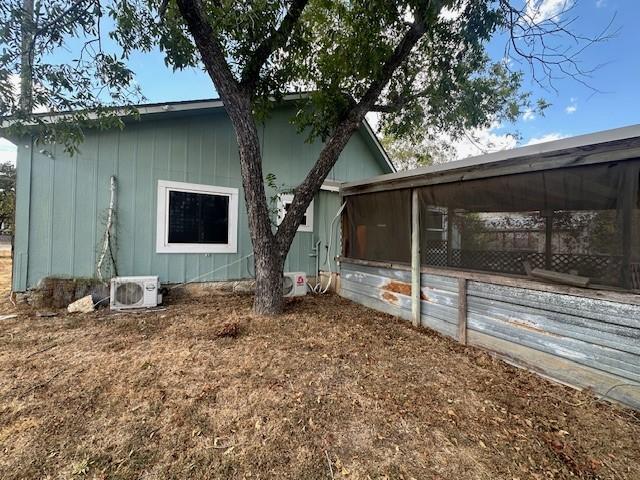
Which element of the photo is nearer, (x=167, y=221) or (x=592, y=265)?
(x=592, y=265)

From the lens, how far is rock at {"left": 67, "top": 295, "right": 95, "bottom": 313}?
4184 mm

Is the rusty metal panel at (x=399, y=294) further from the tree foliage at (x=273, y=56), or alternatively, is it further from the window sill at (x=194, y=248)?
the window sill at (x=194, y=248)

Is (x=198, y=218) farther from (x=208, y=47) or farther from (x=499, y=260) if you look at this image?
(x=499, y=260)

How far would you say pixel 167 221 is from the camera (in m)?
5.00

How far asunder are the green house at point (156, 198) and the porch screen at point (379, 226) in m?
1.26

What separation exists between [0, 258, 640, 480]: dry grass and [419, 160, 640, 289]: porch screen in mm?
1085

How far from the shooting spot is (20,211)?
4082 millimetres

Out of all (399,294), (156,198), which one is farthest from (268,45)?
(399,294)

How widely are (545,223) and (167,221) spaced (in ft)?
17.7

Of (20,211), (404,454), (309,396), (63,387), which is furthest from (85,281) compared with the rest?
Result: (404,454)

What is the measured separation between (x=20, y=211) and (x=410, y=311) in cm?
586

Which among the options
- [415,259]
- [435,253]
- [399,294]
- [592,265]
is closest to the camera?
[592,265]

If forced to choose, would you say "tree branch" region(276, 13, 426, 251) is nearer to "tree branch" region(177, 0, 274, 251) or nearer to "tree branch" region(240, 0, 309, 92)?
"tree branch" region(177, 0, 274, 251)

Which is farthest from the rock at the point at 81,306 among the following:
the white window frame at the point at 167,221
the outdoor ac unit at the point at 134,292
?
the white window frame at the point at 167,221
